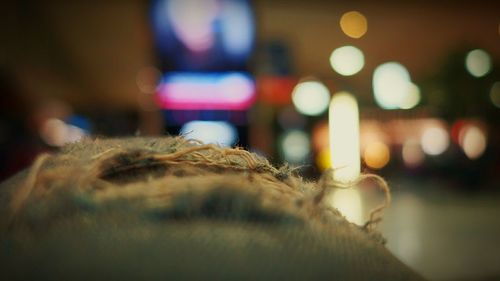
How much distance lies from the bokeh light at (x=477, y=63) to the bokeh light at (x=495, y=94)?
2.18 feet

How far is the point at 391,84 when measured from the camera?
30984 mm

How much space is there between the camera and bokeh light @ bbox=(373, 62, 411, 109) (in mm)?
30750

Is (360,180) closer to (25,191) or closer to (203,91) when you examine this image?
(25,191)

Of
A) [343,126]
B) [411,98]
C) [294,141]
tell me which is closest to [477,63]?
[411,98]

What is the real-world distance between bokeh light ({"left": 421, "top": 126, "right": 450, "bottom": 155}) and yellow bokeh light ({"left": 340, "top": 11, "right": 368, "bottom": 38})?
16.5ft

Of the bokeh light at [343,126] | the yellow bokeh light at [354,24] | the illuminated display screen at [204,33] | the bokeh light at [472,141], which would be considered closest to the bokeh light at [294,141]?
the bokeh light at [343,126]

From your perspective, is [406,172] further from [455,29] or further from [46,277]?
[46,277]

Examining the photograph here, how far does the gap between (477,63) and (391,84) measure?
14.3ft

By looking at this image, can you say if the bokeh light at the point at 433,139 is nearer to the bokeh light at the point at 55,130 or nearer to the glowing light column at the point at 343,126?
the glowing light column at the point at 343,126

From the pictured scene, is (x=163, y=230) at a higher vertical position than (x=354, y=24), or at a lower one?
lower

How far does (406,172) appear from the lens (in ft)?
85.1

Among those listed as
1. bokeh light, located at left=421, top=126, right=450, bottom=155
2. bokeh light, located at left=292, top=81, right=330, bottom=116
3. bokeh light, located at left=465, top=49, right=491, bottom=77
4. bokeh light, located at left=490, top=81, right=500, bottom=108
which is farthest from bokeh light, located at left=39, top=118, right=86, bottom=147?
bokeh light, located at left=490, top=81, right=500, bottom=108

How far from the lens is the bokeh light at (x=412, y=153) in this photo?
2591 cm

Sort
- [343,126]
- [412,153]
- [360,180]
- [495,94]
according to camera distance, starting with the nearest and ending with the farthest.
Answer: [360,180] → [343,126] → [412,153] → [495,94]
